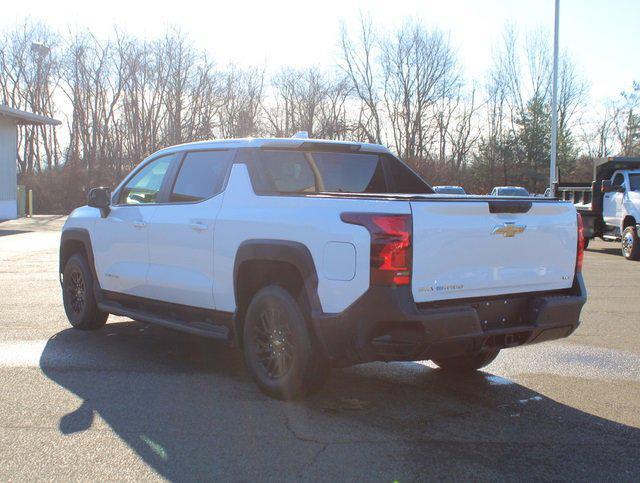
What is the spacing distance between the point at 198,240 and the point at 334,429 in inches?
77.0

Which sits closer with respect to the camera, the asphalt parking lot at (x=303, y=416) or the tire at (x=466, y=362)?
the asphalt parking lot at (x=303, y=416)

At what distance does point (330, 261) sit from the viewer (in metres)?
4.46

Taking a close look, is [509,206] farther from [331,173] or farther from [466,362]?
[331,173]

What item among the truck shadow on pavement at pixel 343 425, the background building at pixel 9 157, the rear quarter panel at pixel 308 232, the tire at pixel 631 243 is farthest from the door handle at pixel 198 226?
the background building at pixel 9 157

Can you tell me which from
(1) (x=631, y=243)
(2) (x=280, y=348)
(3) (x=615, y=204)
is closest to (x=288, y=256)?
(2) (x=280, y=348)

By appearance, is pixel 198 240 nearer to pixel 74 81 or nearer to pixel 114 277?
pixel 114 277

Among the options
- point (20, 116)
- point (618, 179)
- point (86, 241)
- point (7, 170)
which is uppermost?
point (20, 116)

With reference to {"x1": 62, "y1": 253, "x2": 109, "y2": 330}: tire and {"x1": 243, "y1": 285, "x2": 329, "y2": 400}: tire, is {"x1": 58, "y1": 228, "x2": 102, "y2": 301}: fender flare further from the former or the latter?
{"x1": 243, "y1": 285, "x2": 329, "y2": 400}: tire

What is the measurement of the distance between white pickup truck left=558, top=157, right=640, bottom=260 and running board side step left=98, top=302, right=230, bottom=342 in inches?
499

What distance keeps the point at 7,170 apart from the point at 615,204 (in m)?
23.9

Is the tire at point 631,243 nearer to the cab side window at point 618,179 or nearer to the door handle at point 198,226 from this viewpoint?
the cab side window at point 618,179

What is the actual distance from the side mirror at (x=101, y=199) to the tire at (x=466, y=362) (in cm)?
343

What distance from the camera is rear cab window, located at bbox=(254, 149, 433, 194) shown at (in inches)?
225

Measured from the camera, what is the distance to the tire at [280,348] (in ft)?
15.5
